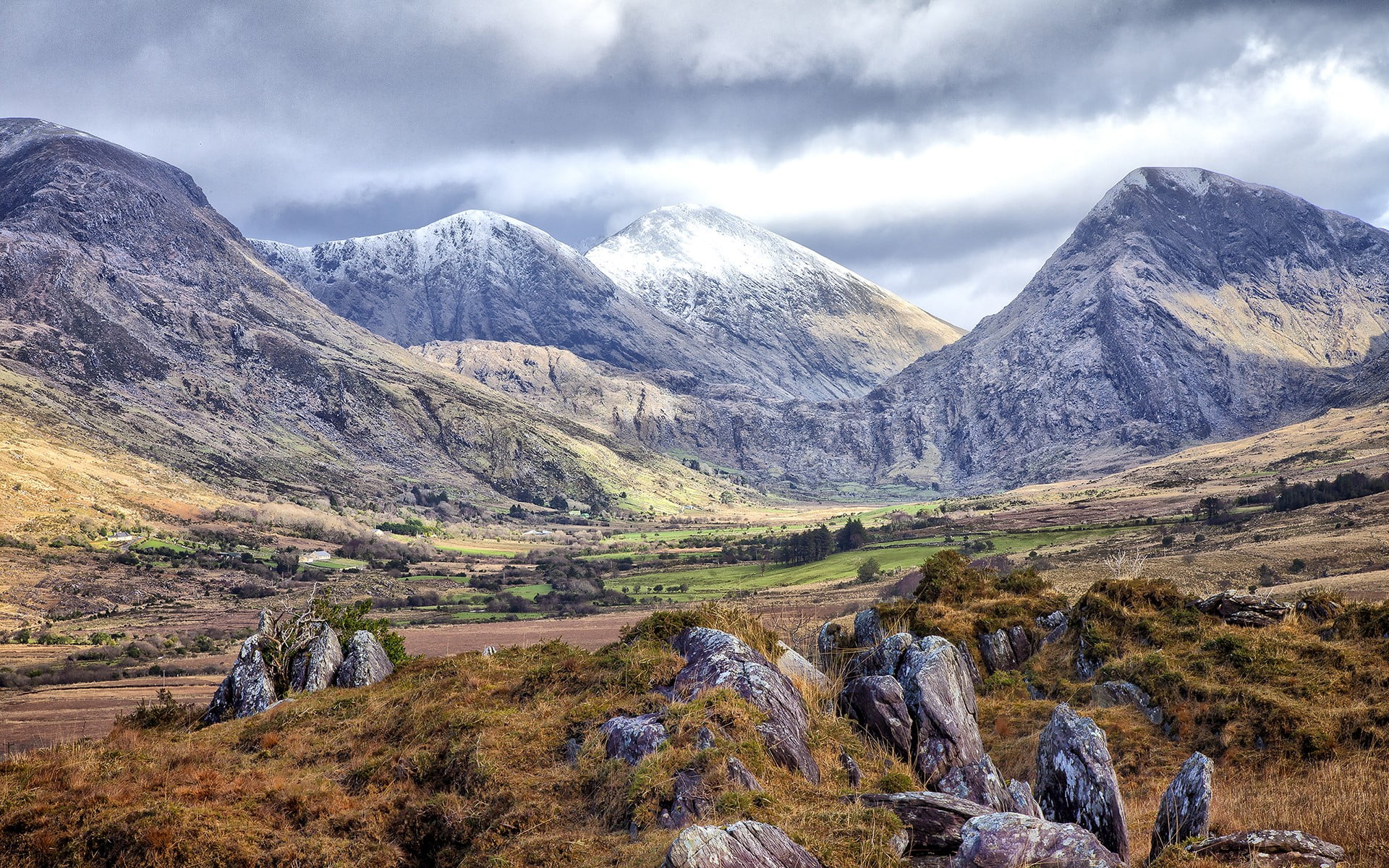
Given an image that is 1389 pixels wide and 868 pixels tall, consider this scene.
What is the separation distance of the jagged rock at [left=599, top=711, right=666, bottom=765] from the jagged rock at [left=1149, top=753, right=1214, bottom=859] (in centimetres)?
→ 718

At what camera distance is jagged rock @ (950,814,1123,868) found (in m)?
8.43

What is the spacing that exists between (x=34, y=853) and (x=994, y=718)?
19.8 meters

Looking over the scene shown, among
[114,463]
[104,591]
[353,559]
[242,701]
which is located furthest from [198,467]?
[242,701]

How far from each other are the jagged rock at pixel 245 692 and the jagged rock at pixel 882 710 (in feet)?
51.3

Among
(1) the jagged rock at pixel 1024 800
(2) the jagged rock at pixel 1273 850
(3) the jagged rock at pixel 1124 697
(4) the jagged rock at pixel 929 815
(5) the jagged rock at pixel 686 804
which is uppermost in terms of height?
(5) the jagged rock at pixel 686 804

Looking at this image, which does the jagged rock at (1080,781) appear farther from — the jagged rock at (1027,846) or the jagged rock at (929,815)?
the jagged rock at (1027,846)

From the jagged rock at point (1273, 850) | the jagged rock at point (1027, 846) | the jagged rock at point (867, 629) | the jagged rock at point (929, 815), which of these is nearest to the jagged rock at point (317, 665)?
the jagged rock at point (867, 629)

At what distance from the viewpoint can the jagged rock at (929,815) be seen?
9.44 m

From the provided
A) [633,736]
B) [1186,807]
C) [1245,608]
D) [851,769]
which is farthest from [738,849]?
[1245,608]

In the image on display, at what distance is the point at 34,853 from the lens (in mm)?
10742

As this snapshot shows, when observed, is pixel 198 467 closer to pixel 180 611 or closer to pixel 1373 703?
pixel 180 611

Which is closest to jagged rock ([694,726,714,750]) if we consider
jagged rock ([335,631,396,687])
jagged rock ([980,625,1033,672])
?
jagged rock ([335,631,396,687])

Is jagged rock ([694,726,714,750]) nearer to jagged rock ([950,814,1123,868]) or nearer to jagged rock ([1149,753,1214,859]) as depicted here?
jagged rock ([950,814,1123,868])

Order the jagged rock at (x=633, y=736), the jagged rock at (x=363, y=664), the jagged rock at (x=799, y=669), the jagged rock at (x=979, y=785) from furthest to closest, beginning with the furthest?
the jagged rock at (x=363, y=664) < the jagged rock at (x=799, y=669) < the jagged rock at (x=633, y=736) < the jagged rock at (x=979, y=785)
